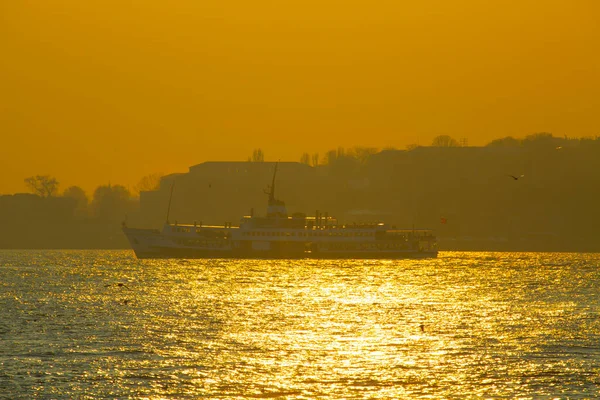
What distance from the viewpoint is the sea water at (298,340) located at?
51.4 metres

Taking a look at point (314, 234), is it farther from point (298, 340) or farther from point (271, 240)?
point (298, 340)

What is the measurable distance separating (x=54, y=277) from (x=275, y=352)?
284 feet

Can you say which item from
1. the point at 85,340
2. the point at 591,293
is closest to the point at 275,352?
the point at 85,340

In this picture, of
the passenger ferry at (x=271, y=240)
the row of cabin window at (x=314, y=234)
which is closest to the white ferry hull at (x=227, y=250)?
the passenger ferry at (x=271, y=240)

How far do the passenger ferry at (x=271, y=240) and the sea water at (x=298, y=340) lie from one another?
55.7 m

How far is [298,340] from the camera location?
67125mm

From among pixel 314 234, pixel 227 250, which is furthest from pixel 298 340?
pixel 227 250

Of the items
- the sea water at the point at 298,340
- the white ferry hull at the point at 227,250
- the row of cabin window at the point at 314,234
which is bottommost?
the sea water at the point at 298,340

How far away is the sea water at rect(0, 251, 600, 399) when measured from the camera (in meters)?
51.4

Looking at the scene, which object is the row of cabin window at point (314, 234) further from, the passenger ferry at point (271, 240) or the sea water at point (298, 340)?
the sea water at point (298, 340)

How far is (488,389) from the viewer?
50.8 metres

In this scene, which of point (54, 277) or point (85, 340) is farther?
point (54, 277)

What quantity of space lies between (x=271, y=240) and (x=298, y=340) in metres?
113

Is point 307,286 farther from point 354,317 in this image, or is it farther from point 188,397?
point 188,397
